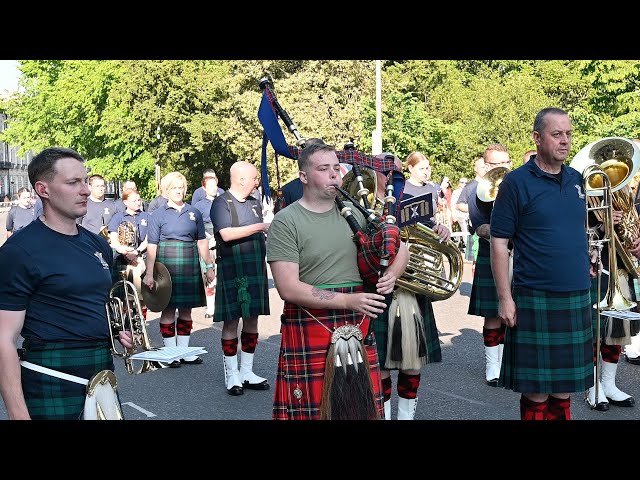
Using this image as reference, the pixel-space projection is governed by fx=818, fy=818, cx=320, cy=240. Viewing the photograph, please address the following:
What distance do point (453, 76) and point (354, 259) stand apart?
34.5 meters

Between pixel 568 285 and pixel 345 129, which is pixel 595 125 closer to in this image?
pixel 345 129

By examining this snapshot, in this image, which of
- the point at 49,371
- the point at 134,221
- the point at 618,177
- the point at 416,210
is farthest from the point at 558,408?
the point at 134,221

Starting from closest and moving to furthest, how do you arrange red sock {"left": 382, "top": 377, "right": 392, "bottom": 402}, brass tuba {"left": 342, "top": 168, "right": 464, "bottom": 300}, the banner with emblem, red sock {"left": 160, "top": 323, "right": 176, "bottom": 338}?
the banner with emblem, brass tuba {"left": 342, "top": 168, "right": 464, "bottom": 300}, red sock {"left": 382, "top": 377, "right": 392, "bottom": 402}, red sock {"left": 160, "top": 323, "right": 176, "bottom": 338}

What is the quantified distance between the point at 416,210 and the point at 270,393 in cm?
284

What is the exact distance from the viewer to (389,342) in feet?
16.1

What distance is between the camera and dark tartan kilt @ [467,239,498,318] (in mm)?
6516

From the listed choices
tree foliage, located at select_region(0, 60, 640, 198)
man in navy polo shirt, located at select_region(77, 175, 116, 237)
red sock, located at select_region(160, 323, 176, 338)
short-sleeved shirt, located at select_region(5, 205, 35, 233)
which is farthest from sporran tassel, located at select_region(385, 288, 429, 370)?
tree foliage, located at select_region(0, 60, 640, 198)

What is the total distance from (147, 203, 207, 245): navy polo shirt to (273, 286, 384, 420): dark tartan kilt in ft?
12.3

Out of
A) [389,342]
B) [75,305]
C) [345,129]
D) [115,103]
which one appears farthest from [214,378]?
[115,103]

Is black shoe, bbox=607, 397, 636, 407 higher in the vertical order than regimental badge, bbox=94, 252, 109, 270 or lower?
lower

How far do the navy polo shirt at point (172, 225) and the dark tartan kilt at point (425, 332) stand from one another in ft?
9.21

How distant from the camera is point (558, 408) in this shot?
436 centimetres

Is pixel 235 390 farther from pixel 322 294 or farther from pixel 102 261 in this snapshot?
pixel 102 261

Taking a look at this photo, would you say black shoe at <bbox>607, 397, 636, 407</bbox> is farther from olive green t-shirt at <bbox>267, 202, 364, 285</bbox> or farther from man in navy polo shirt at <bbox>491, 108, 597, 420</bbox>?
olive green t-shirt at <bbox>267, 202, 364, 285</bbox>
